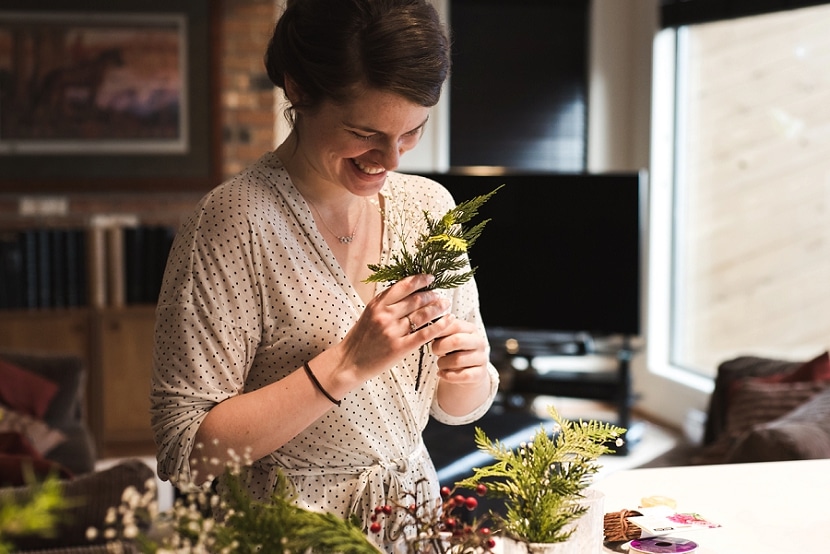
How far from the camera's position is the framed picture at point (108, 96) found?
226 inches

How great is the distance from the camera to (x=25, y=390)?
422 centimetres

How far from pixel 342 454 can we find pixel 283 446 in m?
0.09

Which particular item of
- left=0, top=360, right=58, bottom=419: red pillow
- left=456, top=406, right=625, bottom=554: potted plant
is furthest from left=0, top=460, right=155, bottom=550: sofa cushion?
left=456, top=406, right=625, bottom=554: potted plant

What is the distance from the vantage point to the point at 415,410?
175 cm

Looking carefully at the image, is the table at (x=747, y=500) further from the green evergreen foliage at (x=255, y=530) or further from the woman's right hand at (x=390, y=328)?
the green evergreen foliage at (x=255, y=530)

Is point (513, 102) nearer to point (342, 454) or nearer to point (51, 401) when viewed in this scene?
point (51, 401)

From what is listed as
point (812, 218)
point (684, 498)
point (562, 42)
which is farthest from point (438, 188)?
point (562, 42)

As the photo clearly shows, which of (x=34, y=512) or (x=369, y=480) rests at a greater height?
(x=34, y=512)

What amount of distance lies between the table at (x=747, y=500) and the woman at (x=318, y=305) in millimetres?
364

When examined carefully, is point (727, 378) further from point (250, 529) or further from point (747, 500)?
point (250, 529)

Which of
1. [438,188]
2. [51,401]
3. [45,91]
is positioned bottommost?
[51,401]

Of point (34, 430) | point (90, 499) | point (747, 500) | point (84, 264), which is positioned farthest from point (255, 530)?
point (84, 264)

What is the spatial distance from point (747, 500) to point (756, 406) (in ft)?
6.13

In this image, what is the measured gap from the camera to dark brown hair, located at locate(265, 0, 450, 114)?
1529 millimetres
